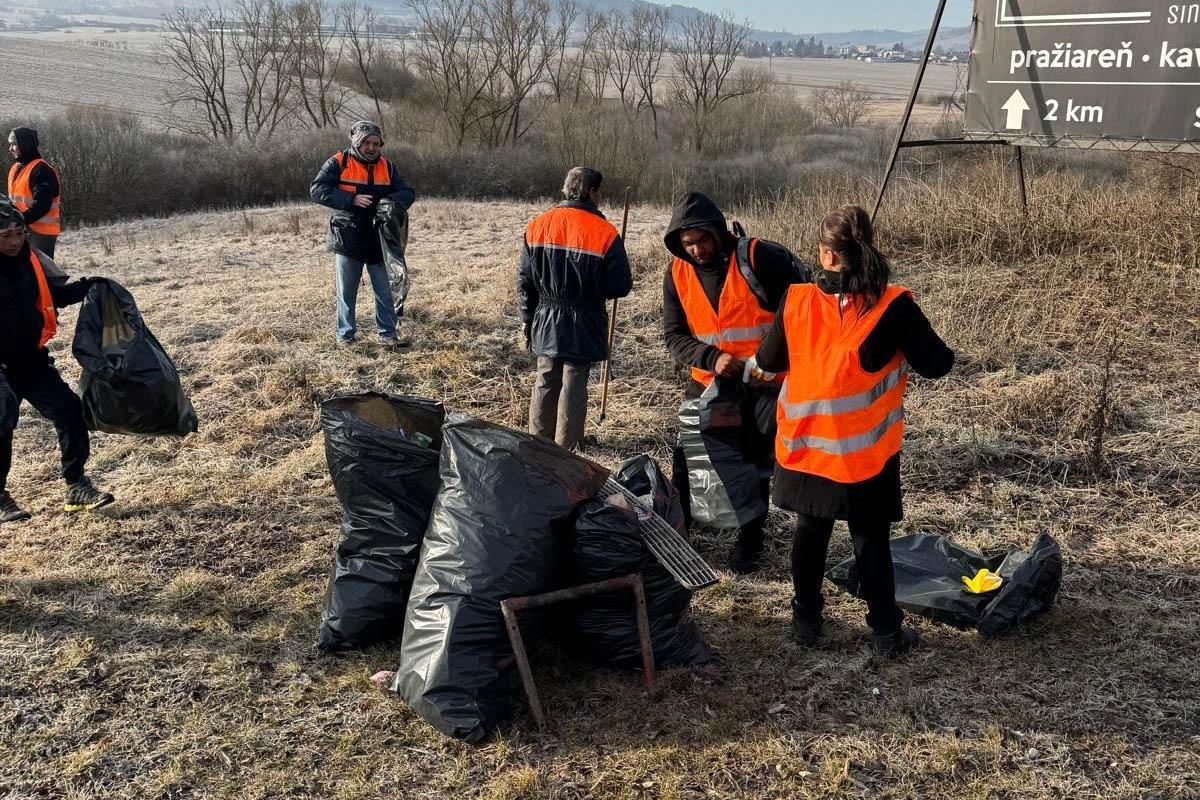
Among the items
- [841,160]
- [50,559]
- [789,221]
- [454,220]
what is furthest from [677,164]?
[50,559]

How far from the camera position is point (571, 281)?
4691 millimetres

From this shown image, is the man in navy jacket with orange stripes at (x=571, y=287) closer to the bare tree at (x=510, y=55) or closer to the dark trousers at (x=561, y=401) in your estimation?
the dark trousers at (x=561, y=401)

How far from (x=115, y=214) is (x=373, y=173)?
16.3 metres

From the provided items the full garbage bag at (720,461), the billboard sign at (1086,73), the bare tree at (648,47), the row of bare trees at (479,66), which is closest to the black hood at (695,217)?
the full garbage bag at (720,461)

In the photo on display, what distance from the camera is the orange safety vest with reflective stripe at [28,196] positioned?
301 inches

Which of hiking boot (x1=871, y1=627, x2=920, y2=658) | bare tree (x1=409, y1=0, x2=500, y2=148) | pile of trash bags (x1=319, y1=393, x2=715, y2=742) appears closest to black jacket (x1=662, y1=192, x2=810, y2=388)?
pile of trash bags (x1=319, y1=393, x2=715, y2=742)

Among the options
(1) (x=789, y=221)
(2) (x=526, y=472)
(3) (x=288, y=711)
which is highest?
(1) (x=789, y=221)

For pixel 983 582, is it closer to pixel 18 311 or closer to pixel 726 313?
pixel 726 313

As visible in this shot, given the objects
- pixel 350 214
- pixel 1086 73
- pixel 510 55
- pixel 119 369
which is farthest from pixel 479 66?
pixel 119 369

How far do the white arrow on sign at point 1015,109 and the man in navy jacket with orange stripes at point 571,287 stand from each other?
15.1ft

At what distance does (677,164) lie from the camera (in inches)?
963

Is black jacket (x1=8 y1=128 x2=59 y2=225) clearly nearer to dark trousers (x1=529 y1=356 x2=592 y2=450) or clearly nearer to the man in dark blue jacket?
the man in dark blue jacket

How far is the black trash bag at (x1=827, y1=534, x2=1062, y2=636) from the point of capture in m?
3.44

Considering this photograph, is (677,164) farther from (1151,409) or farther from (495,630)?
(495,630)
